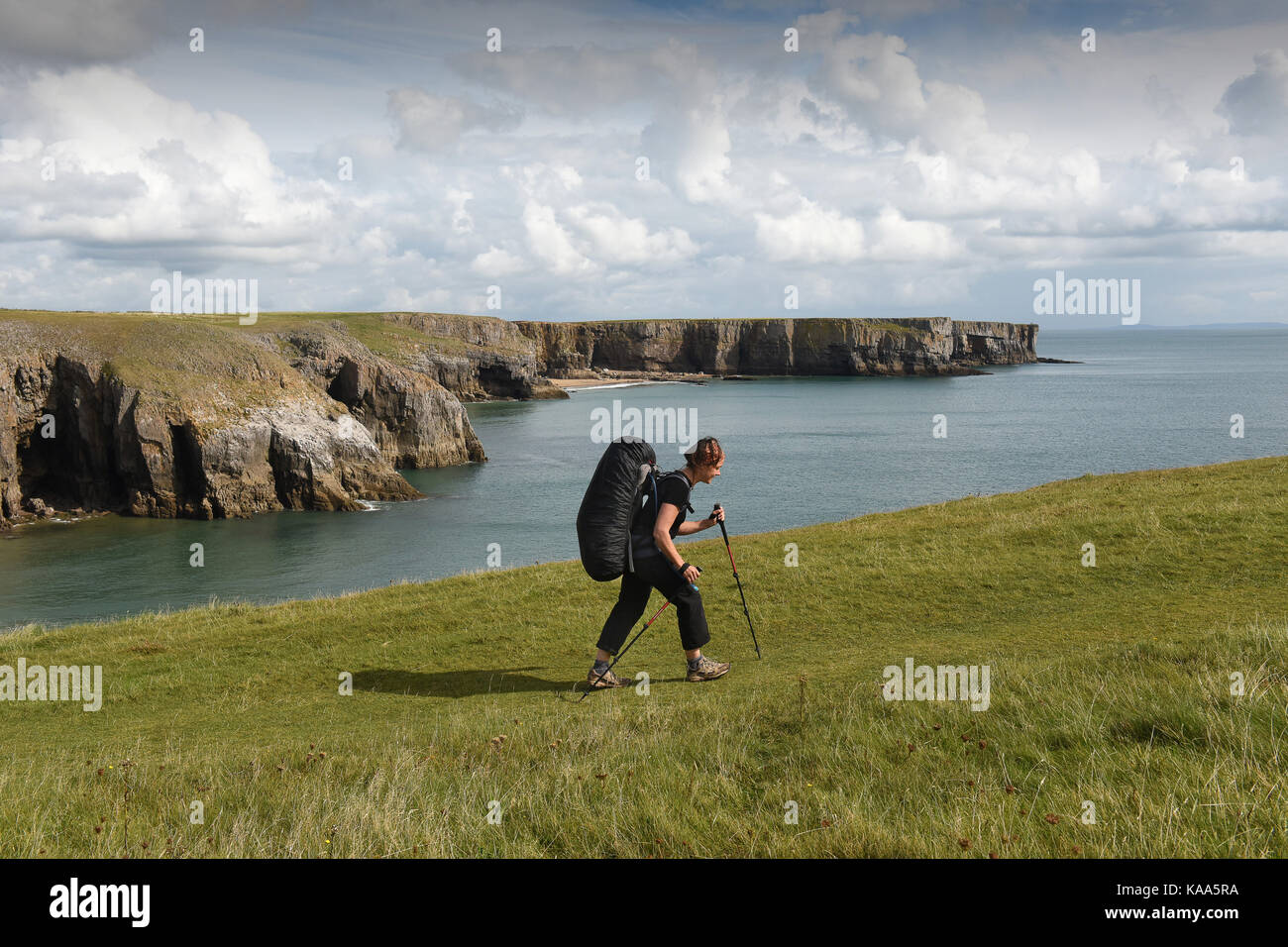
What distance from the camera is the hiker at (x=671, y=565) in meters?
10.7

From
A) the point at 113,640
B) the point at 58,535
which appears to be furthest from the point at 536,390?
the point at 113,640

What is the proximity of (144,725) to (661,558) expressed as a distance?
756 cm

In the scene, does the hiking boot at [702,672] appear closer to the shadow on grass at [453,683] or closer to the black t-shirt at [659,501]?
the shadow on grass at [453,683]

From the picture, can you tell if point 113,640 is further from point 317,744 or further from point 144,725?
→ point 317,744

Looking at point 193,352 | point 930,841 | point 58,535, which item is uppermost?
point 193,352

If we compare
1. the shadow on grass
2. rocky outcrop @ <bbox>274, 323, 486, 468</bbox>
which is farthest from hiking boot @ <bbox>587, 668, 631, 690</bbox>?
rocky outcrop @ <bbox>274, 323, 486, 468</bbox>

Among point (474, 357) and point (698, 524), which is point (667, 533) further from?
point (474, 357)

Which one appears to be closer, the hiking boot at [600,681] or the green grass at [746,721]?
the green grass at [746,721]

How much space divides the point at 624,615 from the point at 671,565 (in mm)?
1191

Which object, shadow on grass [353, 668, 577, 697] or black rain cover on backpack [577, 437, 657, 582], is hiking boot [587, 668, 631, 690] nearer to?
shadow on grass [353, 668, 577, 697]

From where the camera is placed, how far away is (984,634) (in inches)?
531

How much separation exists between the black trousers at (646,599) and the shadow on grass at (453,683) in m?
1.24

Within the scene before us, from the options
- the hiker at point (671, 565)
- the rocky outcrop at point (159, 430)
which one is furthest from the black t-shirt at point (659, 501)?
the rocky outcrop at point (159, 430)

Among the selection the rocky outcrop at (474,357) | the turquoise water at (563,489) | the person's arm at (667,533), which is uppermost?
the rocky outcrop at (474,357)
